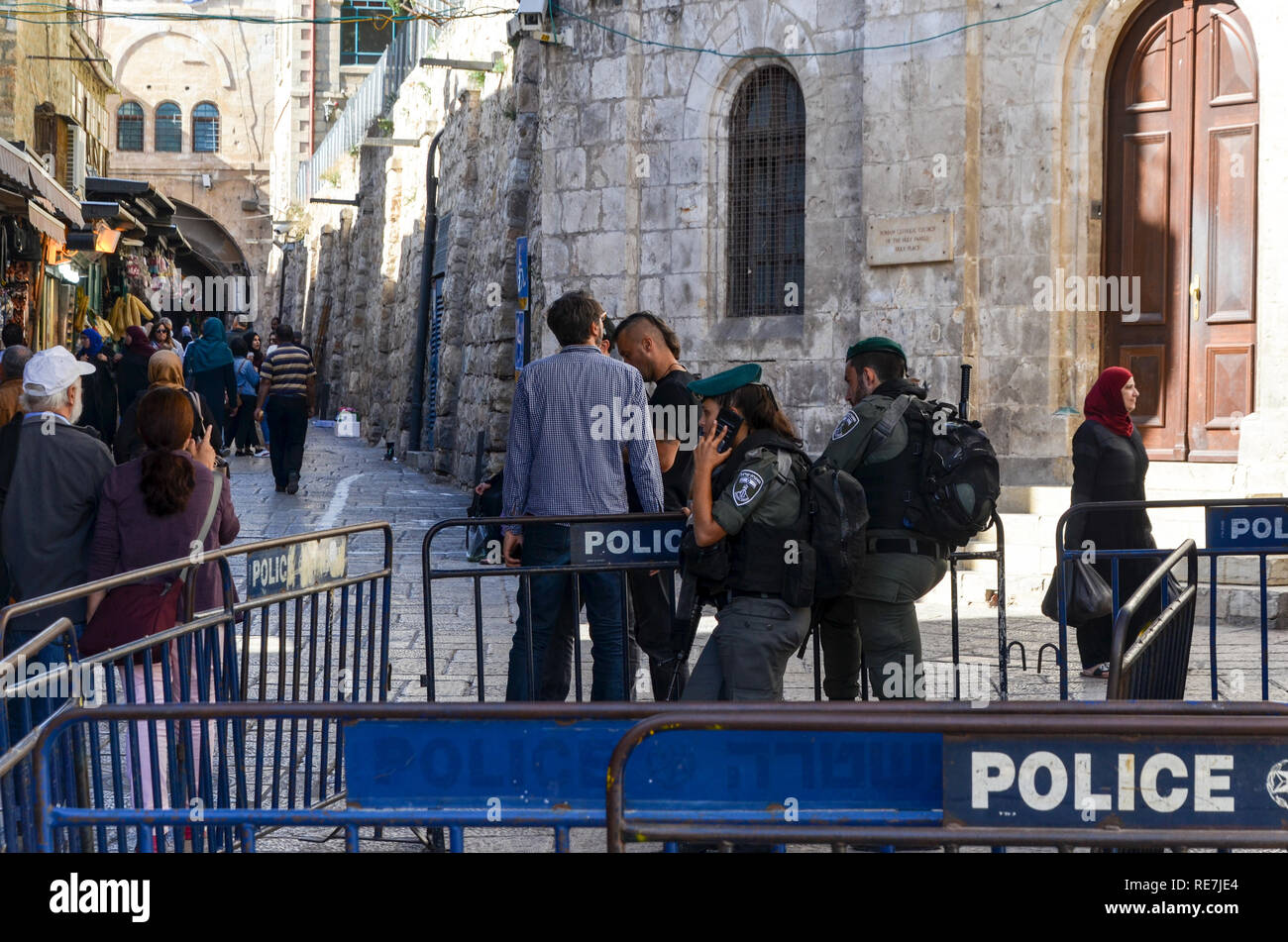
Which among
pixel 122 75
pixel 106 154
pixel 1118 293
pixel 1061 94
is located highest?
pixel 122 75

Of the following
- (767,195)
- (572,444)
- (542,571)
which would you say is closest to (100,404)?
(767,195)

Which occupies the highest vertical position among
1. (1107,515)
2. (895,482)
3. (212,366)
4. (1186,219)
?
(1186,219)

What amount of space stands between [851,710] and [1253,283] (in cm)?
931

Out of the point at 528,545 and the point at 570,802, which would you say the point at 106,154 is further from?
the point at 570,802

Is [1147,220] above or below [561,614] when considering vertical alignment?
above

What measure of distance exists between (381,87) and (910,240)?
18.6 metres

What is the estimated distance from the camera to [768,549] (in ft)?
15.9

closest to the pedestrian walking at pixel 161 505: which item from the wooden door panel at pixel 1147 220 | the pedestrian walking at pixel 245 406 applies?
the wooden door panel at pixel 1147 220

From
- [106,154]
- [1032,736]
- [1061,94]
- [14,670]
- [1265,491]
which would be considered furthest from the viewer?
[106,154]

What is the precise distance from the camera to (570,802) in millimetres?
2736

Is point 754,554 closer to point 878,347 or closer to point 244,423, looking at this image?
point 878,347

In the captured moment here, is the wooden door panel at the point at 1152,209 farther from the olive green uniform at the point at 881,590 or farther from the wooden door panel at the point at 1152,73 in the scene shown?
the olive green uniform at the point at 881,590

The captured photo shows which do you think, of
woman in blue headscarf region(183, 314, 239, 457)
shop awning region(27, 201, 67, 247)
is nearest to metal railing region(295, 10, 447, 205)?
shop awning region(27, 201, 67, 247)
